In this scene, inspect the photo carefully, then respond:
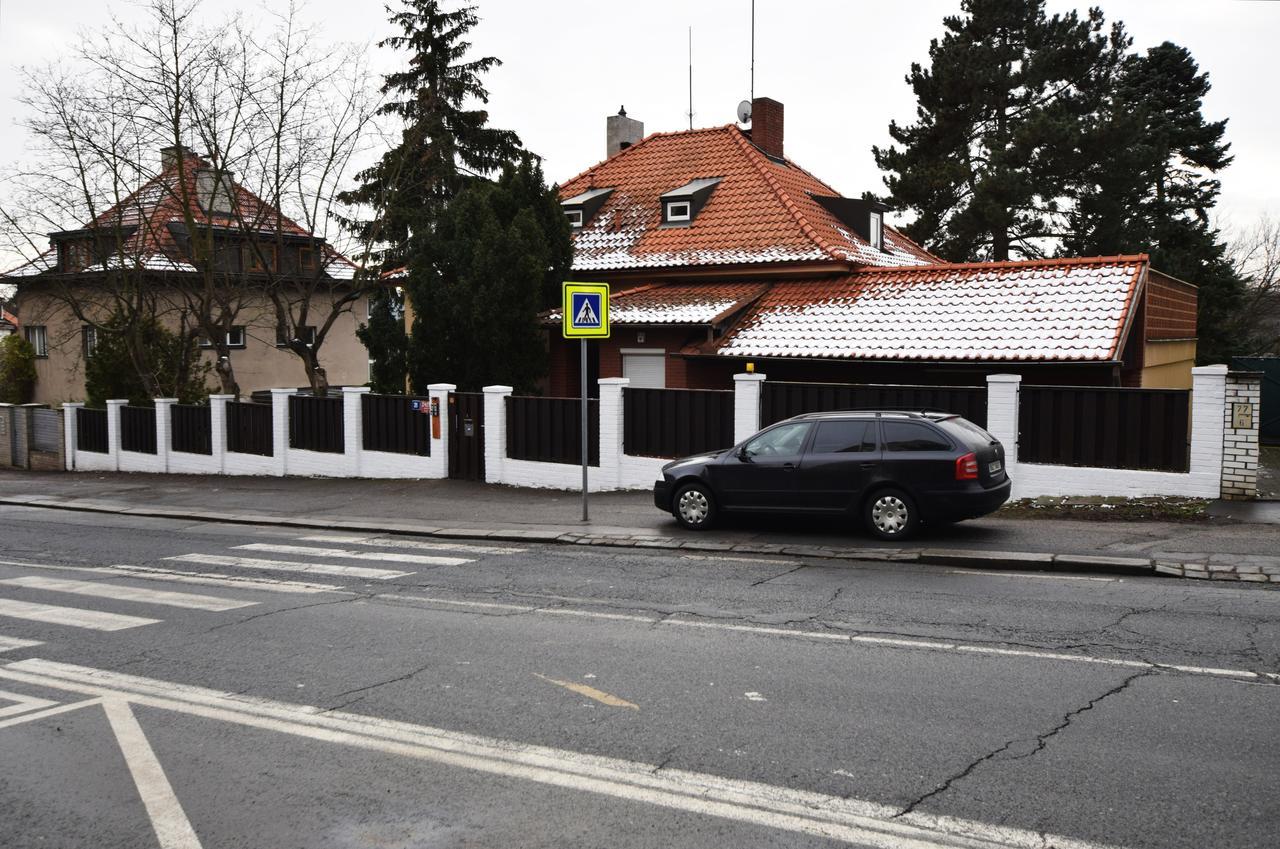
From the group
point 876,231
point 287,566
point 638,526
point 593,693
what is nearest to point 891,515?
point 638,526

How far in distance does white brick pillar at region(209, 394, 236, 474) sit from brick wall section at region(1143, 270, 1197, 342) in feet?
66.2

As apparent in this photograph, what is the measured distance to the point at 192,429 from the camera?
2539 cm

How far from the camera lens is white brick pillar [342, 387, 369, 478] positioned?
70.1ft

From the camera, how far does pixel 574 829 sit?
Result: 471cm

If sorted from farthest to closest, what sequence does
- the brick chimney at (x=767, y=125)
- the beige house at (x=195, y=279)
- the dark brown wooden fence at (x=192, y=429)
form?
the brick chimney at (x=767, y=125)
the beige house at (x=195, y=279)
the dark brown wooden fence at (x=192, y=429)

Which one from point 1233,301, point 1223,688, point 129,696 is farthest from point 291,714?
point 1233,301

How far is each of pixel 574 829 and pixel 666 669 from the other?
253 cm

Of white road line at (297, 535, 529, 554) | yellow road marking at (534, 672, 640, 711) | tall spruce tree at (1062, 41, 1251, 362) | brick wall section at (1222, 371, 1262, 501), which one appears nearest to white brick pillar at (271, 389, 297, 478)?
white road line at (297, 535, 529, 554)

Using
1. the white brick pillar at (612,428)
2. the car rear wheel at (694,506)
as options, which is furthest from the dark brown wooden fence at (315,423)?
the car rear wheel at (694,506)

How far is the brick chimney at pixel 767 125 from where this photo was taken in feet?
100

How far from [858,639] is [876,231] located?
21830 millimetres

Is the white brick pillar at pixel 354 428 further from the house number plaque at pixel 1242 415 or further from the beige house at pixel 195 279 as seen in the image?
the house number plaque at pixel 1242 415

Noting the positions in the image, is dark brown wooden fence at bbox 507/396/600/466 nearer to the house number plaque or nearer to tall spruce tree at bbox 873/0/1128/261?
the house number plaque

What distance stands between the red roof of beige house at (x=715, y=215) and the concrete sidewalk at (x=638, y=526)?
894 cm
